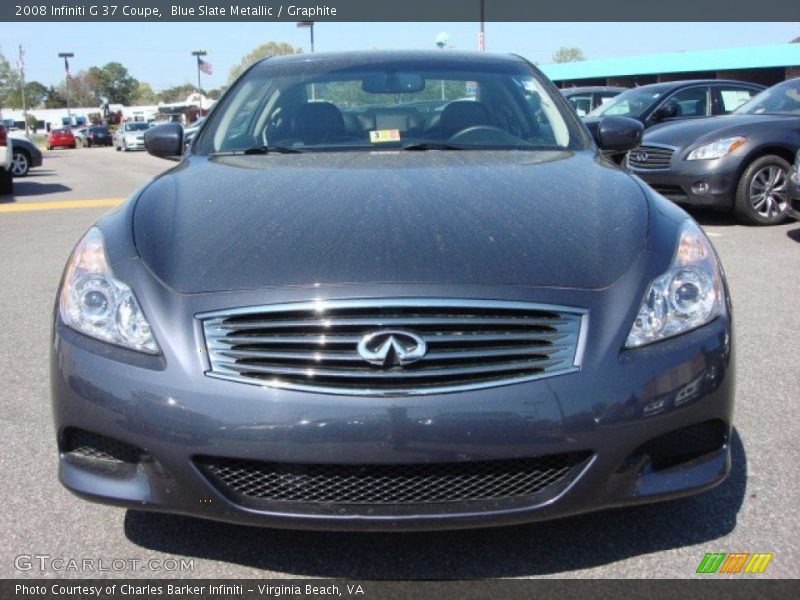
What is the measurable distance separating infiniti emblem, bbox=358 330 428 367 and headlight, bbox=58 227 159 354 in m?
0.55

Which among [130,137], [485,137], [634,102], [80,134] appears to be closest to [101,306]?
[485,137]

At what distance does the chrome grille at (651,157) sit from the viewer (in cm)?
911

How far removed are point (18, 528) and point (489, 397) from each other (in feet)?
5.16

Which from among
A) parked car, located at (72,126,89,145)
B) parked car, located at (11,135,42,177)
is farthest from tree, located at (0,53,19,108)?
parked car, located at (11,135,42,177)

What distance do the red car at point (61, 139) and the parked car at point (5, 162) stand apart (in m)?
41.6

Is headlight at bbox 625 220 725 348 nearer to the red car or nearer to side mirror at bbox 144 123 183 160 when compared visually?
side mirror at bbox 144 123 183 160

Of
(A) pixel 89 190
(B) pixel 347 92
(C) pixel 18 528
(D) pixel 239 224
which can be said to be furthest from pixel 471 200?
(A) pixel 89 190

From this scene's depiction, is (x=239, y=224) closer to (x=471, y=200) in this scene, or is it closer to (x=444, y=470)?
(x=471, y=200)

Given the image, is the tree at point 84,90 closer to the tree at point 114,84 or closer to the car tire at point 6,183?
the tree at point 114,84

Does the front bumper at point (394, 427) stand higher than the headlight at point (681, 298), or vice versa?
the headlight at point (681, 298)

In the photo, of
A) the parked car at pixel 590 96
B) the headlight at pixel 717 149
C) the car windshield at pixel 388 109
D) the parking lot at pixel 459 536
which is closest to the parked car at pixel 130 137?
the parked car at pixel 590 96

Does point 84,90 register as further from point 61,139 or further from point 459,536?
point 459,536

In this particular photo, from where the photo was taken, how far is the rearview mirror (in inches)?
163
